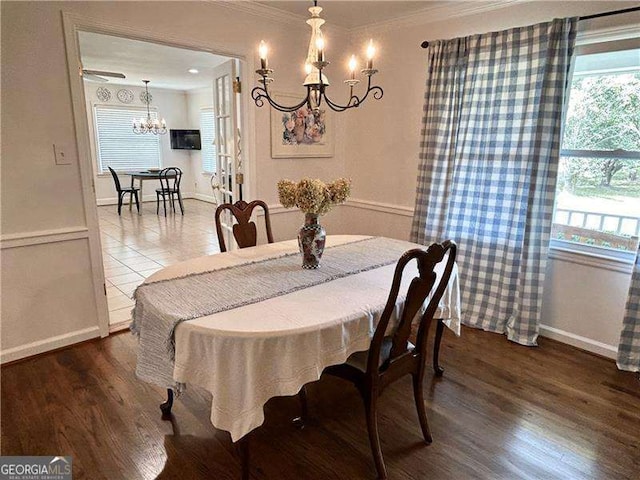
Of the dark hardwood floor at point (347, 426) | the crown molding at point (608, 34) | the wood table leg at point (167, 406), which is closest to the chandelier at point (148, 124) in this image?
the dark hardwood floor at point (347, 426)

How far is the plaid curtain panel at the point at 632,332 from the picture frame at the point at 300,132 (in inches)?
103

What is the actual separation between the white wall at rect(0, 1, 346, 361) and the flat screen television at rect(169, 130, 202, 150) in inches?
245

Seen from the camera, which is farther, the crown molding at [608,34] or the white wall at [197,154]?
the white wall at [197,154]

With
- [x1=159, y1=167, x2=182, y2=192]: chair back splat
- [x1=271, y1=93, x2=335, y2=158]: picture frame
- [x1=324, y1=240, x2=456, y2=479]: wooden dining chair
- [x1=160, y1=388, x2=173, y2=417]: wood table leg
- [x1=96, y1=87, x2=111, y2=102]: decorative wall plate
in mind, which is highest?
[x1=96, y1=87, x2=111, y2=102]: decorative wall plate

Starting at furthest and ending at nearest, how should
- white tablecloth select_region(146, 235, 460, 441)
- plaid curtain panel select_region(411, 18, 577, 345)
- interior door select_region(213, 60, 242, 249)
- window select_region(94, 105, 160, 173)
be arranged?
window select_region(94, 105, 160, 173)
interior door select_region(213, 60, 242, 249)
plaid curtain panel select_region(411, 18, 577, 345)
white tablecloth select_region(146, 235, 460, 441)

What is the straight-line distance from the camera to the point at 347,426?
1.96m

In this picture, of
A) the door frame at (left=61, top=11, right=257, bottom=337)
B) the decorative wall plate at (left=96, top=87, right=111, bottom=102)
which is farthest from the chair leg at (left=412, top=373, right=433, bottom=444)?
the decorative wall plate at (left=96, top=87, right=111, bottom=102)

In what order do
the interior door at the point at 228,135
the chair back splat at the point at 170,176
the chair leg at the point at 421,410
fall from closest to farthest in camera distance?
the chair leg at the point at 421,410 < the interior door at the point at 228,135 < the chair back splat at the point at 170,176

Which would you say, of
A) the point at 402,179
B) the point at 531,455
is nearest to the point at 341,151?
the point at 402,179

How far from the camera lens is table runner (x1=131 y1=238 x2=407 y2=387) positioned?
1.47 metres

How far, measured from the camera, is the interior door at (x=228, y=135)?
10.9ft

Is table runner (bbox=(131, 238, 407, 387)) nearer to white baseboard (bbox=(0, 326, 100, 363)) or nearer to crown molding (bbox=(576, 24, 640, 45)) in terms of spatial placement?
white baseboard (bbox=(0, 326, 100, 363))

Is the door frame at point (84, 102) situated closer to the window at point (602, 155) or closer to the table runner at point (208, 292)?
the table runner at point (208, 292)

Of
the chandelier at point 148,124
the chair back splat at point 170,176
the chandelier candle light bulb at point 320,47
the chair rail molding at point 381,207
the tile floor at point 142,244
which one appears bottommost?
the tile floor at point 142,244
